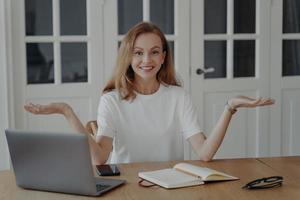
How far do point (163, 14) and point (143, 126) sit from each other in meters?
1.65

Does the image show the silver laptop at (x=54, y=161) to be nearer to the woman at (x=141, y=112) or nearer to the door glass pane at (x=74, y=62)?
the woman at (x=141, y=112)

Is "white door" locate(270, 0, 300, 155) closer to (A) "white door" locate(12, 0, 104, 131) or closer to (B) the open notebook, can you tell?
(A) "white door" locate(12, 0, 104, 131)

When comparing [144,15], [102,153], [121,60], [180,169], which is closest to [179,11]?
[144,15]

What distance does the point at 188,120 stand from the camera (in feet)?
8.48

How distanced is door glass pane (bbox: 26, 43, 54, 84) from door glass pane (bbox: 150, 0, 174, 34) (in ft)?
2.42

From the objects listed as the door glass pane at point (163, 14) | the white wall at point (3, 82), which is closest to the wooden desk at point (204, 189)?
the white wall at point (3, 82)

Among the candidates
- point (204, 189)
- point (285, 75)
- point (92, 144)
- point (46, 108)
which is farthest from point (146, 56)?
point (285, 75)

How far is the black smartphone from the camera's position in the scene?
6.91ft

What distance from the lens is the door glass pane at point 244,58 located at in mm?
4176

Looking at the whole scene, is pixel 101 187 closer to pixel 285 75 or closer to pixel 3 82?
pixel 3 82

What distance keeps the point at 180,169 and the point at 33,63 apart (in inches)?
77.3

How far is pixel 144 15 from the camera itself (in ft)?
13.0

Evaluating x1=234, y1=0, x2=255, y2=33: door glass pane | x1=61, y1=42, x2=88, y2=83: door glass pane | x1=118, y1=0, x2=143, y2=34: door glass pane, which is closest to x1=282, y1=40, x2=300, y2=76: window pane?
x1=234, y1=0, x2=255, y2=33: door glass pane

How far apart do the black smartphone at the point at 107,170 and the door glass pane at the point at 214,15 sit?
2.10m
